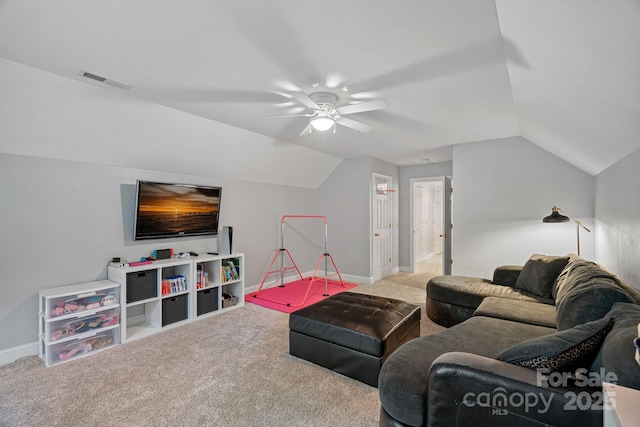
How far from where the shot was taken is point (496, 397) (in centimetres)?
136

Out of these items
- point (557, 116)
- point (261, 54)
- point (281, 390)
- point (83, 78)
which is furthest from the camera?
point (557, 116)

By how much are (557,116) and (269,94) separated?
2.62 metres

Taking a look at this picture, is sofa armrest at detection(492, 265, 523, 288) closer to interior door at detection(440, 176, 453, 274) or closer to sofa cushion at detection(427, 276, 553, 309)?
sofa cushion at detection(427, 276, 553, 309)

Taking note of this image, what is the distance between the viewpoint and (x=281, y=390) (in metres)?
2.36

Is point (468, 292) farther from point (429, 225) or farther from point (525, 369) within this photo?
point (429, 225)

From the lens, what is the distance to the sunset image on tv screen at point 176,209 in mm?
3693

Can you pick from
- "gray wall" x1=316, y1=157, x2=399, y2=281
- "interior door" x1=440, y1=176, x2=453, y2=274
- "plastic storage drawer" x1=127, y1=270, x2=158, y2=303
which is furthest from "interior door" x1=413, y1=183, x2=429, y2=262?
"plastic storage drawer" x1=127, y1=270, x2=158, y2=303

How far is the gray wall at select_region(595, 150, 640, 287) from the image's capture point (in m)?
2.35

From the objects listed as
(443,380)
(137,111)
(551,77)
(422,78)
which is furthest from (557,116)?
(137,111)

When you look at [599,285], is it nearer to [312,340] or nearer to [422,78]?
[422,78]

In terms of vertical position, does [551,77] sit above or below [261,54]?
below

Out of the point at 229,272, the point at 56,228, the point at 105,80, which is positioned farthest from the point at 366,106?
the point at 56,228

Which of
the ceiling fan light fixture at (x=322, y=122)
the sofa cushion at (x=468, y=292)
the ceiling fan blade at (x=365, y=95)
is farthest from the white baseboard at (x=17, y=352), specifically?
the sofa cushion at (x=468, y=292)

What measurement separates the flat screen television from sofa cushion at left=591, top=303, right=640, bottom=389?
4.09m
